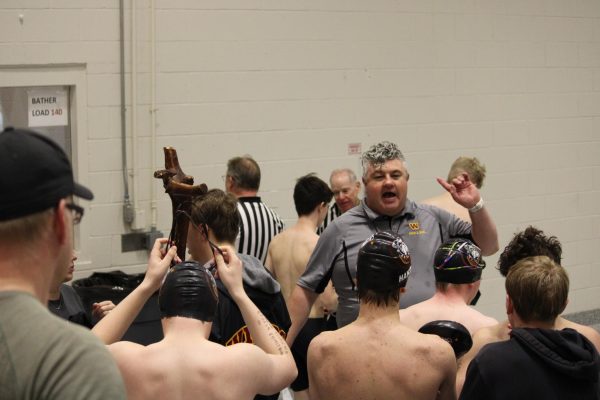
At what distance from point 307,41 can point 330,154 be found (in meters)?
0.93

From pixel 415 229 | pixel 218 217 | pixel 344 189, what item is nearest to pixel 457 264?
pixel 415 229

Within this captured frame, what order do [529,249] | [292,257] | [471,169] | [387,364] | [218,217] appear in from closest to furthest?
[387,364] < [529,249] < [218,217] < [292,257] < [471,169]

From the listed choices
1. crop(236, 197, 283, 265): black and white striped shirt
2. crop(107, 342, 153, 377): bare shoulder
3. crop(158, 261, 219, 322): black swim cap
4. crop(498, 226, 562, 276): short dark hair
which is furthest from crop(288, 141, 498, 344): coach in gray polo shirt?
crop(107, 342, 153, 377): bare shoulder

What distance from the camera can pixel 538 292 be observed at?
10.4 ft

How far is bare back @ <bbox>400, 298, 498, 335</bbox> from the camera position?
389 cm

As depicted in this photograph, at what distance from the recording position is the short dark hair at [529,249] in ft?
13.4

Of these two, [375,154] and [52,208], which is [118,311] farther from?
[375,154]

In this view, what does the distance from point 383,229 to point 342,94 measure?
2.86 metres

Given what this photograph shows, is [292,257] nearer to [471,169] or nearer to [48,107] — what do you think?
[471,169]

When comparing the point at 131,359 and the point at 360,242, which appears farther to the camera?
the point at 360,242

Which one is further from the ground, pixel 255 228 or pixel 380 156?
pixel 380 156

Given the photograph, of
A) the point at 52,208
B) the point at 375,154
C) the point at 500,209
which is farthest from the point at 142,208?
the point at 52,208

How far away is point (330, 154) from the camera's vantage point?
24.7 feet

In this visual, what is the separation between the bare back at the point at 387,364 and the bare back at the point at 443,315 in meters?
0.53
